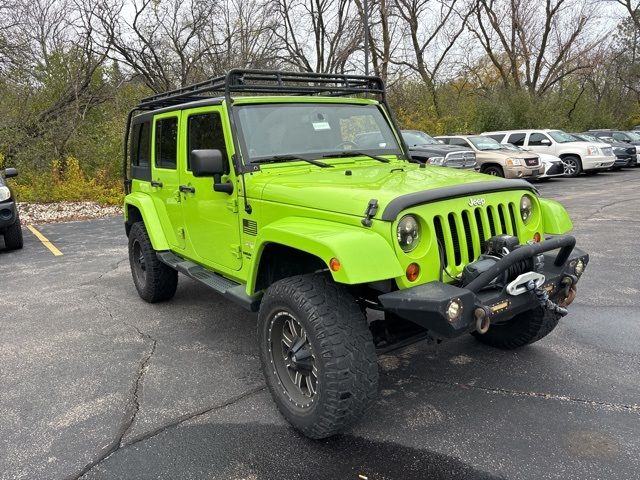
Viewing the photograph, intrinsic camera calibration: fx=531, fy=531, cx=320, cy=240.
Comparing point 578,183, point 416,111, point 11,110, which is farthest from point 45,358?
point 416,111

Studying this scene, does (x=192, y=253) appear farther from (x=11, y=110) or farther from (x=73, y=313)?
(x=11, y=110)

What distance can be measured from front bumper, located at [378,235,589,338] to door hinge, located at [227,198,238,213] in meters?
1.49

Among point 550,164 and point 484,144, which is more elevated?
point 484,144

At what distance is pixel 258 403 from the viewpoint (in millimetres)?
3412

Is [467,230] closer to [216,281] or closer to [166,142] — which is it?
[216,281]

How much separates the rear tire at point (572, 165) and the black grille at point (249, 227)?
56.8ft

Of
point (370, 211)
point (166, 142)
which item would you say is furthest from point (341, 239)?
point (166, 142)

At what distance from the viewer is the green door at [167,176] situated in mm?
4723

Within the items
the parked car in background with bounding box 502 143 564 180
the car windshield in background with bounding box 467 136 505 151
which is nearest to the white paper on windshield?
the car windshield in background with bounding box 467 136 505 151

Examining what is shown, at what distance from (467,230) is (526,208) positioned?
2.04 ft

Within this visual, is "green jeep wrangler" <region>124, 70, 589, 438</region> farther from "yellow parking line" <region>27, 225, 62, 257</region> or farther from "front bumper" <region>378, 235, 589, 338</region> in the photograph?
"yellow parking line" <region>27, 225, 62, 257</region>

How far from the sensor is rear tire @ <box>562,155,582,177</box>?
1836cm

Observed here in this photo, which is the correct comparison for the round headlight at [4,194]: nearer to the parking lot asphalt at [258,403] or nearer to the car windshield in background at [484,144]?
the parking lot asphalt at [258,403]

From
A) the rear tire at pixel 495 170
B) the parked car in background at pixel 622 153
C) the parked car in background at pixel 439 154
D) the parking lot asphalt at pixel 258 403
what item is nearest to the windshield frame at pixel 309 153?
the parking lot asphalt at pixel 258 403
